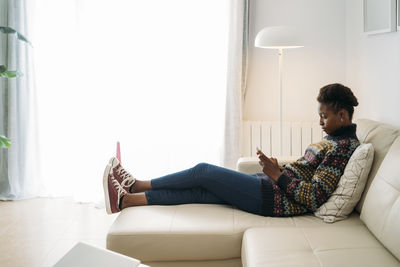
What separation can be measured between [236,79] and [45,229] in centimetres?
193

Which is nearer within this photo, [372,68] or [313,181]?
[313,181]

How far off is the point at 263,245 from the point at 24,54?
3067 mm

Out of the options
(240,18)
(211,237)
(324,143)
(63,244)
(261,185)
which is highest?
(240,18)

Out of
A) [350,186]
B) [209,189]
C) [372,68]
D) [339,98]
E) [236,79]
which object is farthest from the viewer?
[236,79]

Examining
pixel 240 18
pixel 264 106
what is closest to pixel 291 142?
pixel 264 106

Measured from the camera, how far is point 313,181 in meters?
2.63

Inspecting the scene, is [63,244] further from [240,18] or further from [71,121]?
[240,18]

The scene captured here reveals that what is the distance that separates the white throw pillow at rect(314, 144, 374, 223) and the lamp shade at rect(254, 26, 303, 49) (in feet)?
4.24

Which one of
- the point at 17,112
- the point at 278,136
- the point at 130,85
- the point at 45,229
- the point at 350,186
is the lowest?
the point at 45,229

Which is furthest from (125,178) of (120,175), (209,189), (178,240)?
(178,240)

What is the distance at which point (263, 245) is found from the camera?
2.20m

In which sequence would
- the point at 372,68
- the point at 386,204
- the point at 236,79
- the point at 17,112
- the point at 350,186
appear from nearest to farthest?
the point at 386,204 < the point at 350,186 < the point at 372,68 < the point at 236,79 < the point at 17,112

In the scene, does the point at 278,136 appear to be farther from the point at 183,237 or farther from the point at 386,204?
the point at 386,204

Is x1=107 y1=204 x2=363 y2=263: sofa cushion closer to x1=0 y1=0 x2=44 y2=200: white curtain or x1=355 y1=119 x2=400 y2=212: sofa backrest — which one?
x1=355 y1=119 x2=400 y2=212: sofa backrest
